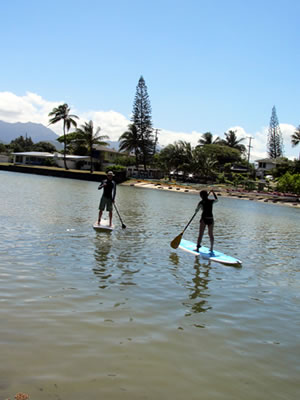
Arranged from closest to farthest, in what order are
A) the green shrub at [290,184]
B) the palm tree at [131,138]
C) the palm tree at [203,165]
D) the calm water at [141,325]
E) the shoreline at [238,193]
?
1. the calm water at [141,325]
2. the shoreline at [238,193]
3. the green shrub at [290,184]
4. the palm tree at [203,165]
5. the palm tree at [131,138]

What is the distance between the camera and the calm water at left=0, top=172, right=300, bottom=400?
3.79 metres

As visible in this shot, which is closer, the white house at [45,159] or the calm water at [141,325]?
the calm water at [141,325]

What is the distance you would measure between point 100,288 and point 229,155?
83.5 meters

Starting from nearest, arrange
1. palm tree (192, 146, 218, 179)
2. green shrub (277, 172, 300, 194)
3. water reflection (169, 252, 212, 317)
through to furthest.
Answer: water reflection (169, 252, 212, 317) < green shrub (277, 172, 300, 194) < palm tree (192, 146, 218, 179)

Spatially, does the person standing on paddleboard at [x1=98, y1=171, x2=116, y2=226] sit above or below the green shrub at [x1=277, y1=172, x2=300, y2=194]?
below

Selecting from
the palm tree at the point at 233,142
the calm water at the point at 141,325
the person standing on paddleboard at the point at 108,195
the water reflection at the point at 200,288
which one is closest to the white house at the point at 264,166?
the palm tree at the point at 233,142

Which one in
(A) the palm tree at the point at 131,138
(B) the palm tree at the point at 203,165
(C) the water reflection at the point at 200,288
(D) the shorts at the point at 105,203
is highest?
(A) the palm tree at the point at 131,138

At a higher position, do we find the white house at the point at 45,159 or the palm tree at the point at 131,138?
the palm tree at the point at 131,138

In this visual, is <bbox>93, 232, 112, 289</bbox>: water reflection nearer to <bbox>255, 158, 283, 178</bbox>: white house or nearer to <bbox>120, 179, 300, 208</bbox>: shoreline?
<bbox>120, 179, 300, 208</bbox>: shoreline

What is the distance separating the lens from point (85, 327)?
4961mm

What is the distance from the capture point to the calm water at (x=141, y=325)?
3791 mm

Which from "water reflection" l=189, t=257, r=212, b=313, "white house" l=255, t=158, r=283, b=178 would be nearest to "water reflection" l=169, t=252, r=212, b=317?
"water reflection" l=189, t=257, r=212, b=313

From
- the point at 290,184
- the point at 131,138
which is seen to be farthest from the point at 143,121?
the point at 290,184

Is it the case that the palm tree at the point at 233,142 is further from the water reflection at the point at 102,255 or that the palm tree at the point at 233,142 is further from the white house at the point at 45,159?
the water reflection at the point at 102,255
